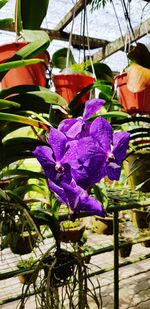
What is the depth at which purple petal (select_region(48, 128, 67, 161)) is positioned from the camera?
37cm

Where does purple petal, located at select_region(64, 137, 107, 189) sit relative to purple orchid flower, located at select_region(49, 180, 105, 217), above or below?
above

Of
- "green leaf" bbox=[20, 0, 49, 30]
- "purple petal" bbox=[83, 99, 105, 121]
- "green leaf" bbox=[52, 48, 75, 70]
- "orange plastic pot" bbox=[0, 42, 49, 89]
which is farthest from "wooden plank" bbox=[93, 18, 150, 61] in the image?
"purple petal" bbox=[83, 99, 105, 121]

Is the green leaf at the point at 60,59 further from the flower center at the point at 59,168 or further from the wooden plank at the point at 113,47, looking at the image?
the wooden plank at the point at 113,47

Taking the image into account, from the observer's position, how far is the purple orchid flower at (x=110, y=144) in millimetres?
366

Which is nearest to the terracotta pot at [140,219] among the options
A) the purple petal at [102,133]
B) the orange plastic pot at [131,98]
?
the orange plastic pot at [131,98]

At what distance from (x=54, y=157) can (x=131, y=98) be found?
0.59m

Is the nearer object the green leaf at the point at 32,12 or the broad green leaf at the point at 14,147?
the broad green leaf at the point at 14,147

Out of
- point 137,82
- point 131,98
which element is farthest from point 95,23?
point 137,82

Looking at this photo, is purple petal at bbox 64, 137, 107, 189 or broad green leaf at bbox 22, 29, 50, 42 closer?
purple petal at bbox 64, 137, 107, 189

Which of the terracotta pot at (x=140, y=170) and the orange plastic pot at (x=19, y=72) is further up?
the orange plastic pot at (x=19, y=72)

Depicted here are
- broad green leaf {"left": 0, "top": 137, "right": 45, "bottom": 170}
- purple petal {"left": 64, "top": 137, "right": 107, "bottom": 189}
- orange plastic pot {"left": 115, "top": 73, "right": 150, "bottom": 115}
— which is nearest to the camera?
purple petal {"left": 64, "top": 137, "right": 107, "bottom": 189}

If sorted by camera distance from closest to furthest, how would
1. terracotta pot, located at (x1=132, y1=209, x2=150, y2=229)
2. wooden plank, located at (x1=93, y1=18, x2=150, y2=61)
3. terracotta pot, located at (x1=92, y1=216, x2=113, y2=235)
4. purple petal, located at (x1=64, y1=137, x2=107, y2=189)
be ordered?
purple petal, located at (x1=64, y1=137, x2=107, y2=189), terracotta pot, located at (x1=132, y1=209, x2=150, y2=229), terracotta pot, located at (x1=92, y1=216, x2=113, y2=235), wooden plank, located at (x1=93, y1=18, x2=150, y2=61)

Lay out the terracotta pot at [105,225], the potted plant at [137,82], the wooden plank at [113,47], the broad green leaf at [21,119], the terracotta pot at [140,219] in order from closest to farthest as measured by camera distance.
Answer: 1. the broad green leaf at [21,119]
2. the potted plant at [137,82]
3. the terracotta pot at [140,219]
4. the terracotta pot at [105,225]
5. the wooden plank at [113,47]

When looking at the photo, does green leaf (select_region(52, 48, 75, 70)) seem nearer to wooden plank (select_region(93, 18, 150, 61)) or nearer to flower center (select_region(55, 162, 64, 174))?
flower center (select_region(55, 162, 64, 174))
